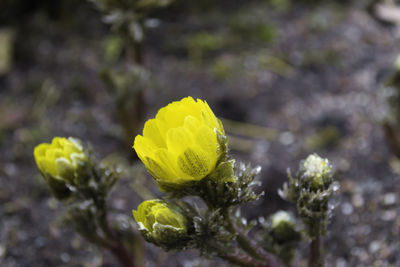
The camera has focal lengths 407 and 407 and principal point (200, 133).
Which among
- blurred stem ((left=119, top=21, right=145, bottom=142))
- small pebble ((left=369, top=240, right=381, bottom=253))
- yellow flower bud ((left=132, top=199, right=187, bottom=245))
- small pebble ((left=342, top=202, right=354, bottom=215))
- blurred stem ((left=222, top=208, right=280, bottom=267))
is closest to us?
yellow flower bud ((left=132, top=199, right=187, bottom=245))

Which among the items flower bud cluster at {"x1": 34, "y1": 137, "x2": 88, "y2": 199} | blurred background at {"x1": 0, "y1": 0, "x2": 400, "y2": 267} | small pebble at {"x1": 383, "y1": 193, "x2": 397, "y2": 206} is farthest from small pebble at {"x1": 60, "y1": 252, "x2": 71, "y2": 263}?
small pebble at {"x1": 383, "y1": 193, "x2": 397, "y2": 206}

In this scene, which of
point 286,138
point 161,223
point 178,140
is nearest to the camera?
point 178,140

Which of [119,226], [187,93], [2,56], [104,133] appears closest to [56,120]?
[104,133]

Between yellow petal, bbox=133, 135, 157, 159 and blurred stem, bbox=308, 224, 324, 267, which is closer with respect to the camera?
yellow petal, bbox=133, 135, 157, 159

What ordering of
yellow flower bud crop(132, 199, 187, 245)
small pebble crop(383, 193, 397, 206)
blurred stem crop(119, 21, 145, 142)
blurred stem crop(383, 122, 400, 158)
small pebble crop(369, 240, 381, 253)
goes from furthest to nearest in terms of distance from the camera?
1. blurred stem crop(119, 21, 145, 142)
2. blurred stem crop(383, 122, 400, 158)
3. small pebble crop(383, 193, 397, 206)
4. small pebble crop(369, 240, 381, 253)
5. yellow flower bud crop(132, 199, 187, 245)

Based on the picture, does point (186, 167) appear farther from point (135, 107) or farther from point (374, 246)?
point (135, 107)

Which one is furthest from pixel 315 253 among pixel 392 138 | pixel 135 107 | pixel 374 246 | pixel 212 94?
pixel 212 94

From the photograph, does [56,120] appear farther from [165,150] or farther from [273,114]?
[165,150]

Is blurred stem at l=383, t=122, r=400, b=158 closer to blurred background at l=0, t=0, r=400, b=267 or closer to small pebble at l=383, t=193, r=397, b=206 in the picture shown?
blurred background at l=0, t=0, r=400, b=267
